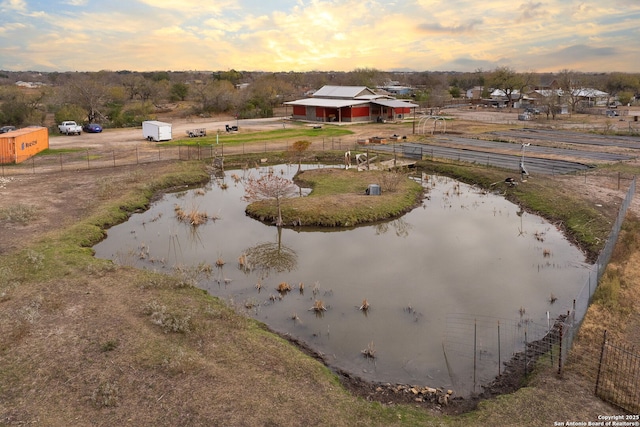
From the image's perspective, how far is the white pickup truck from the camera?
50.1 meters

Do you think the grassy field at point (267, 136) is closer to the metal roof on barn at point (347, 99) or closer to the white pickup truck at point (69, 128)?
the metal roof on barn at point (347, 99)

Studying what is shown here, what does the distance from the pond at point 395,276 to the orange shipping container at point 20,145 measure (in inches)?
628

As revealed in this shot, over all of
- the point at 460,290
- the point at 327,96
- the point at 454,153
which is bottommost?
the point at 460,290

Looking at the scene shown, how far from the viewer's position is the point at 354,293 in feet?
52.2

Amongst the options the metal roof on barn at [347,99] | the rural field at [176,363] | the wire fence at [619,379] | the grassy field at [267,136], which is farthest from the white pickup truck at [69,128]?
the wire fence at [619,379]

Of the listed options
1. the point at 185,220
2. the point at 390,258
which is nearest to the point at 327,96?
the point at 185,220

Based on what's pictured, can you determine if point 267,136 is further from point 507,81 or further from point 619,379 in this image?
point 507,81

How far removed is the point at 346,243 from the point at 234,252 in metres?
4.72

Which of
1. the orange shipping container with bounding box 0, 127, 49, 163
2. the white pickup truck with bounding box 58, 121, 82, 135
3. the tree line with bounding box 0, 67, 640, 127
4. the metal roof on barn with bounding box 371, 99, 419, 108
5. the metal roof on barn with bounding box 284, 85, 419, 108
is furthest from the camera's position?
the metal roof on barn with bounding box 371, 99, 419, 108

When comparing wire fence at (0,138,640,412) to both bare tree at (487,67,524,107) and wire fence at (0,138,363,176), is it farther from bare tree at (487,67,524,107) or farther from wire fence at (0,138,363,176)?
bare tree at (487,67,524,107)

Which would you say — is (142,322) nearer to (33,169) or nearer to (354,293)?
(354,293)

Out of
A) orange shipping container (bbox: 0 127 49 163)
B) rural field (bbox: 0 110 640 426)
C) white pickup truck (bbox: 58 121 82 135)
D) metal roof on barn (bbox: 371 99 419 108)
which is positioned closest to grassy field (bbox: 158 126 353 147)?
metal roof on barn (bbox: 371 99 419 108)

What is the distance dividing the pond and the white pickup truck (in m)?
29.4

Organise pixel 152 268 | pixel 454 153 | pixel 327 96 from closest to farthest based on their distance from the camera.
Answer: pixel 152 268 → pixel 454 153 → pixel 327 96
